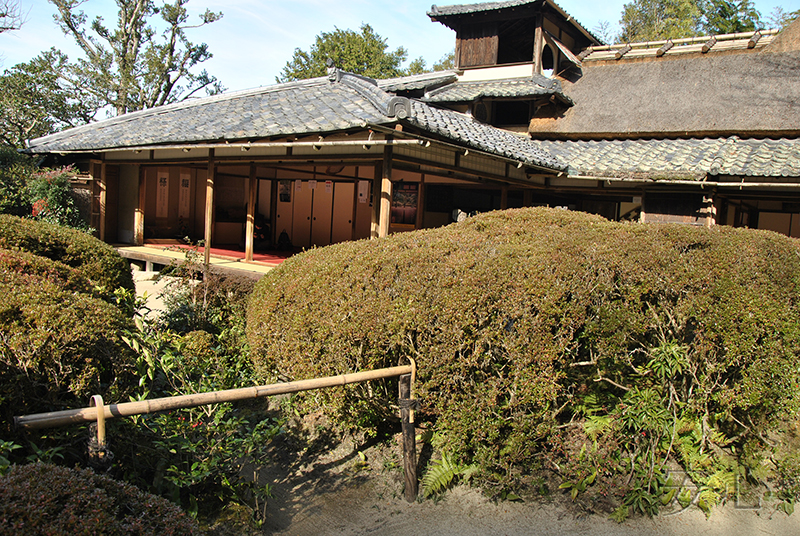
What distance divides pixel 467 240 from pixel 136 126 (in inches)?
458

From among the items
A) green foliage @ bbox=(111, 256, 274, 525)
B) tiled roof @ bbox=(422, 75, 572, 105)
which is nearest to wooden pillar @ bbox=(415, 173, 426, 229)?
tiled roof @ bbox=(422, 75, 572, 105)

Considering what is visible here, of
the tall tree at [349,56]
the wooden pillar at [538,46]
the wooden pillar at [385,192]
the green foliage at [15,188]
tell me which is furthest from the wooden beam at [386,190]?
the tall tree at [349,56]

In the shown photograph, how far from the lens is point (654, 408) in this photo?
381 cm

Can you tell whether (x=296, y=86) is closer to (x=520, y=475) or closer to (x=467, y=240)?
(x=467, y=240)

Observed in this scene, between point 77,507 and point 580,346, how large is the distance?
3.14m

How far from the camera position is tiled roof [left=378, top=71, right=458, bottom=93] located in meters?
13.2

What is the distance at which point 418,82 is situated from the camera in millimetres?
14039

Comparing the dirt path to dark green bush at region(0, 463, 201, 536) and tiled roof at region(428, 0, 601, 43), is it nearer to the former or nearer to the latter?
dark green bush at region(0, 463, 201, 536)

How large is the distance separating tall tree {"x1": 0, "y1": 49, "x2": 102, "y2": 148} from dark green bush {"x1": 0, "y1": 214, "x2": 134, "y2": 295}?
66.9ft


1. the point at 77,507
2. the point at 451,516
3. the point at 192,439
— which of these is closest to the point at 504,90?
the point at 451,516

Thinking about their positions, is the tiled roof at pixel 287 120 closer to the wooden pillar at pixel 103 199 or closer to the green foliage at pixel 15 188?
the green foliage at pixel 15 188

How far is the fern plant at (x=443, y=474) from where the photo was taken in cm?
373

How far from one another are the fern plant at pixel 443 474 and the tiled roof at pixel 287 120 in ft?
16.0

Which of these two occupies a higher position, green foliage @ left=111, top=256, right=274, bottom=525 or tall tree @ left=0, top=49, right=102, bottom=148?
tall tree @ left=0, top=49, right=102, bottom=148
